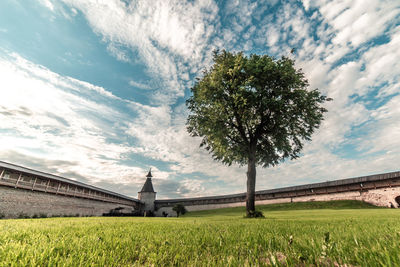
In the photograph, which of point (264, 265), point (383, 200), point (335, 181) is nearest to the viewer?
point (264, 265)

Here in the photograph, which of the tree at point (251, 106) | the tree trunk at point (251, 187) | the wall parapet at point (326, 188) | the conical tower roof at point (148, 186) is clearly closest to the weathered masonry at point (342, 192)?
the wall parapet at point (326, 188)

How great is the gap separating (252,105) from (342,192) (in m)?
23.1

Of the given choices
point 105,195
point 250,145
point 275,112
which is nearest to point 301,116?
point 275,112

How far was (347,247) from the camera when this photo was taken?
5.20 feet

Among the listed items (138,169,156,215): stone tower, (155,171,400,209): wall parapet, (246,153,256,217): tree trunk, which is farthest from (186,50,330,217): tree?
(138,169,156,215): stone tower

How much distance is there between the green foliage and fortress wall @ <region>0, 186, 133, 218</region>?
19.0 metres

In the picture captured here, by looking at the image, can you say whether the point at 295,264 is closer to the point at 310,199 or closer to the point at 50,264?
the point at 50,264

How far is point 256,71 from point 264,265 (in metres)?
12.6

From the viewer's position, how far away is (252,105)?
40.8ft

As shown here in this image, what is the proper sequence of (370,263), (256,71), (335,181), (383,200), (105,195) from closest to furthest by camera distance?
(370,263) → (256,71) → (383,200) → (335,181) → (105,195)

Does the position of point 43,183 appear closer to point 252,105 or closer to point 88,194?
point 88,194

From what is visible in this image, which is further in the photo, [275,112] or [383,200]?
[383,200]

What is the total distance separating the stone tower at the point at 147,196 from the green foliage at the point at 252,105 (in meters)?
37.6

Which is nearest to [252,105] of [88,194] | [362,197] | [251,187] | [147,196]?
[251,187]
